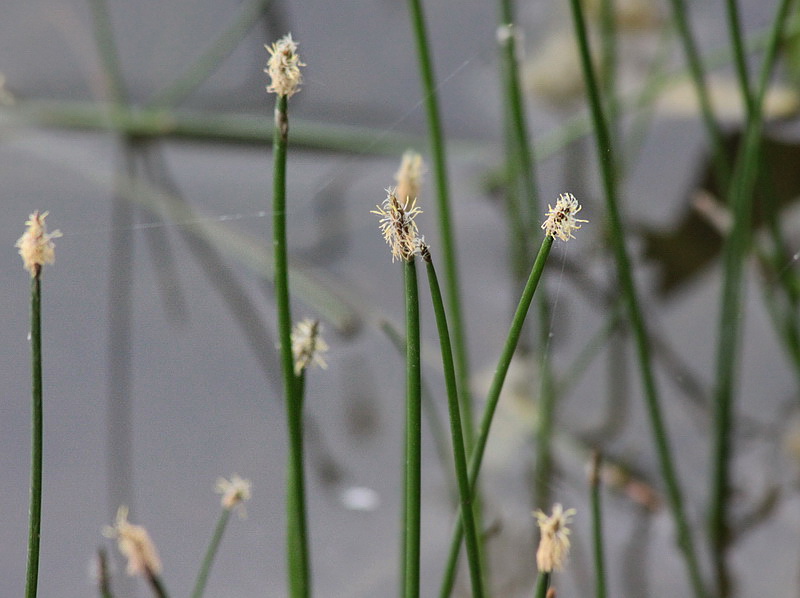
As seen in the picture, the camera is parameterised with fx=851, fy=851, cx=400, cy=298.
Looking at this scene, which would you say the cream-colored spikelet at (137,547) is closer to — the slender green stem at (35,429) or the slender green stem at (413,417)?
the slender green stem at (35,429)

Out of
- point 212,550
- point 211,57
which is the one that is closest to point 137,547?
point 212,550

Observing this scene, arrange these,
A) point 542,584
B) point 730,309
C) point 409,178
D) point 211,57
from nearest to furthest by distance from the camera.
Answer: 1. point 542,584
2. point 409,178
3. point 730,309
4. point 211,57

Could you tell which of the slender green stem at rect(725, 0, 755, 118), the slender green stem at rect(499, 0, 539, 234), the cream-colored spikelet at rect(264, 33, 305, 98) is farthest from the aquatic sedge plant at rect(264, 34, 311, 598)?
the slender green stem at rect(725, 0, 755, 118)

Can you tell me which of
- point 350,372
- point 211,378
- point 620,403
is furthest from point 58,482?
point 620,403

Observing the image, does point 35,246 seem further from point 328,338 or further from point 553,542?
point 328,338

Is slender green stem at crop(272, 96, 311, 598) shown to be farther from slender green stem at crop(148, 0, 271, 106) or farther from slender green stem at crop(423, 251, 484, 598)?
slender green stem at crop(148, 0, 271, 106)

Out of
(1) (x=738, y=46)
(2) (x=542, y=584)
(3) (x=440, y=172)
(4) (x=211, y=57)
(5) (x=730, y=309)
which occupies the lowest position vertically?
(2) (x=542, y=584)
